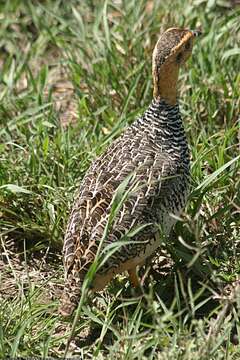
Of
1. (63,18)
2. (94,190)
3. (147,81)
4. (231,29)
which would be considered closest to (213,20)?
(231,29)

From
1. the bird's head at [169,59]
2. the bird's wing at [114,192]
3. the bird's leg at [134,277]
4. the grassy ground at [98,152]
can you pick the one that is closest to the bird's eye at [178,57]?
the bird's head at [169,59]

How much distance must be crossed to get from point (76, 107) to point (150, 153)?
181cm

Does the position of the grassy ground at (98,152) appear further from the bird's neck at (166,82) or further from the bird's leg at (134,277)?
the bird's neck at (166,82)

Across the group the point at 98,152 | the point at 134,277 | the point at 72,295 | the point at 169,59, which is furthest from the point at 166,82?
the point at 72,295

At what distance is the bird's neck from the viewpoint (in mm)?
5605

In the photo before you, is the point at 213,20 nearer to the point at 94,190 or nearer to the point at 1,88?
the point at 1,88

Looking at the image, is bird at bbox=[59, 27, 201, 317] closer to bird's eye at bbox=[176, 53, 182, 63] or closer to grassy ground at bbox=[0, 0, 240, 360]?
bird's eye at bbox=[176, 53, 182, 63]

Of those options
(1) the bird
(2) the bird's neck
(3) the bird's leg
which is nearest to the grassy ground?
(3) the bird's leg

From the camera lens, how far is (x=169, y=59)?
219 inches

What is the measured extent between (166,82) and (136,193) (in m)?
0.84

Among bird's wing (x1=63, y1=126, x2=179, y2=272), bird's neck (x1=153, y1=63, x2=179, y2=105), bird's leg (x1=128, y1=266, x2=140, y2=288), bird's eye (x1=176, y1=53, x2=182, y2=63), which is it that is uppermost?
bird's eye (x1=176, y1=53, x2=182, y2=63)

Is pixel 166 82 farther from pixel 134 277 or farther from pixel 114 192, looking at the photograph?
pixel 134 277

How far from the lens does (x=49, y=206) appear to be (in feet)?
19.1

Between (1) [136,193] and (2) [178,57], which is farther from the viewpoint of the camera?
(2) [178,57]
